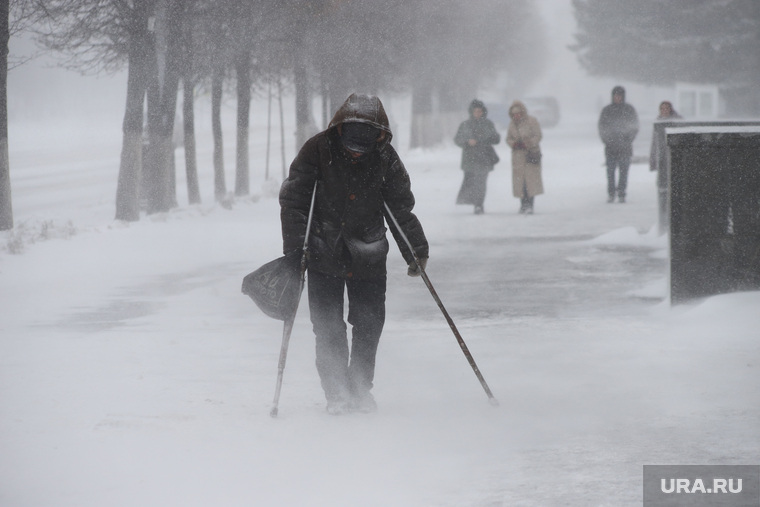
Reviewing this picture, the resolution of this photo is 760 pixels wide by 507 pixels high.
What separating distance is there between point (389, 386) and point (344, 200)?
1.37 meters

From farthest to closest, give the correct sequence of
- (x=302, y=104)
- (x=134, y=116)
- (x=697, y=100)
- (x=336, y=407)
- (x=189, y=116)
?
(x=697, y=100), (x=302, y=104), (x=189, y=116), (x=134, y=116), (x=336, y=407)

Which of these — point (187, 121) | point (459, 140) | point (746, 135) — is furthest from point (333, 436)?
point (187, 121)

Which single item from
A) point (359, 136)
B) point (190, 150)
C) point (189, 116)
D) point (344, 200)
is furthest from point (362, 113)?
point (189, 116)

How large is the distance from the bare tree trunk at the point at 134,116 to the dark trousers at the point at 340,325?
1123 centimetres

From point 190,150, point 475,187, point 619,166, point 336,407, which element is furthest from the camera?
point 190,150

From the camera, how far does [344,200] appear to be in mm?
5684

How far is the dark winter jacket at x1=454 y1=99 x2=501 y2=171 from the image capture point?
17.1 m

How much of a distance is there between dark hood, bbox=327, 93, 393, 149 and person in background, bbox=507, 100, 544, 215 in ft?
38.0

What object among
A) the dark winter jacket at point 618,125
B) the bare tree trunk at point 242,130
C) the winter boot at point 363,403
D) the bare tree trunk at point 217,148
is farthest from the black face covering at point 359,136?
the bare tree trunk at point 242,130

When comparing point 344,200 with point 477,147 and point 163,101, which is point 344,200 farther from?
point 163,101

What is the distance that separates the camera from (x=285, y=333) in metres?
5.86

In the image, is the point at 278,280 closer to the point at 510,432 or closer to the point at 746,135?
the point at 510,432

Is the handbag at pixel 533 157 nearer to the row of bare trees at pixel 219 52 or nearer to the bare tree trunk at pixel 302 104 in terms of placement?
the row of bare trees at pixel 219 52

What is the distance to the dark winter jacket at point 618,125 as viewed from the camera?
1822 cm
